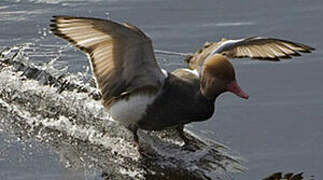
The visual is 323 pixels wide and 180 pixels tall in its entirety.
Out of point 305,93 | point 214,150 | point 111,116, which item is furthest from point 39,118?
point 305,93

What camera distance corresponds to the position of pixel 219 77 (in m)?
7.32

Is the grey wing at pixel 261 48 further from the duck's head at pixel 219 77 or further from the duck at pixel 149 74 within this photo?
the duck's head at pixel 219 77

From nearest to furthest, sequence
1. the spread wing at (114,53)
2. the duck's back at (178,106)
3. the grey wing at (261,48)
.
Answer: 1. the spread wing at (114,53)
2. the duck's back at (178,106)
3. the grey wing at (261,48)

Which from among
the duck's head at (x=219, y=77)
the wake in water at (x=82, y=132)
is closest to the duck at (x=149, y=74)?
the duck's head at (x=219, y=77)

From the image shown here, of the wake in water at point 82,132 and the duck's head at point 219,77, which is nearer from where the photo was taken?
the duck's head at point 219,77

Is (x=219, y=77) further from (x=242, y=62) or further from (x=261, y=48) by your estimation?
(x=242, y=62)

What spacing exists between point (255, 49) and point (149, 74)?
2.71ft

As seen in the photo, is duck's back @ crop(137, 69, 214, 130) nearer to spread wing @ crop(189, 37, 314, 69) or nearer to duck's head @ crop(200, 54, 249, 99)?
duck's head @ crop(200, 54, 249, 99)

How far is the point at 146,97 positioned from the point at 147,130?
41 centimetres

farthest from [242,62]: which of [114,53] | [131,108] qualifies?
[114,53]

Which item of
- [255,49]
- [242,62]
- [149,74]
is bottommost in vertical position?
[242,62]

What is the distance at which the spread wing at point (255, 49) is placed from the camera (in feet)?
25.4

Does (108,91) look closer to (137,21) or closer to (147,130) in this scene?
(147,130)

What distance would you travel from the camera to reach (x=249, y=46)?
786cm
